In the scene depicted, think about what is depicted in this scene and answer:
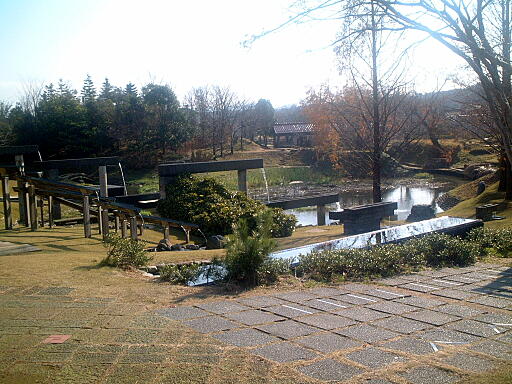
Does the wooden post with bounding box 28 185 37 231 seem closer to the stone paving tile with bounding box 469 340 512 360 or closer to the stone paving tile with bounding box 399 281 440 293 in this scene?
the stone paving tile with bounding box 399 281 440 293

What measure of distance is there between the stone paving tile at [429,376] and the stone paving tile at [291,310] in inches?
64.1

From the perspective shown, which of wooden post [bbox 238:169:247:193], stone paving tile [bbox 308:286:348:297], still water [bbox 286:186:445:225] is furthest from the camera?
still water [bbox 286:186:445:225]

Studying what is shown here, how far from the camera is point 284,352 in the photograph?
4.00 meters

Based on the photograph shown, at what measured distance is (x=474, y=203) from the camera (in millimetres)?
20562

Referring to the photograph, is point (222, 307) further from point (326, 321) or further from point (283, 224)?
point (283, 224)

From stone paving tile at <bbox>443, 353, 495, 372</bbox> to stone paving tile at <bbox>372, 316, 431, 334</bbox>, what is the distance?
2.17 ft

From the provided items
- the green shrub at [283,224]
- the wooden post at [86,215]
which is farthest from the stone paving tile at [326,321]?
the green shrub at [283,224]

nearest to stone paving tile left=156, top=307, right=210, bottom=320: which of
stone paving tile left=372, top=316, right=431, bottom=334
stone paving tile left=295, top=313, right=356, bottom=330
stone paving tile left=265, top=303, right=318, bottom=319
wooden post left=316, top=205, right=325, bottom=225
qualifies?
stone paving tile left=265, top=303, right=318, bottom=319

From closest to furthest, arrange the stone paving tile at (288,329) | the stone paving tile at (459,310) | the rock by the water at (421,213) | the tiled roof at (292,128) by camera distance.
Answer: the stone paving tile at (288,329)
the stone paving tile at (459,310)
the rock by the water at (421,213)
the tiled roof at (292,128)

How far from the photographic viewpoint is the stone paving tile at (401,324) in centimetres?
459

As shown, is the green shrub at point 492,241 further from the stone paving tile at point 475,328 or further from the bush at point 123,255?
the bush at point 123,255

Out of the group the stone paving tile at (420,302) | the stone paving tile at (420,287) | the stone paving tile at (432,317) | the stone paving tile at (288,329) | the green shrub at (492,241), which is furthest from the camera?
the green shrub at (492,241)

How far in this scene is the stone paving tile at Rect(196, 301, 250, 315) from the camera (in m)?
5.33

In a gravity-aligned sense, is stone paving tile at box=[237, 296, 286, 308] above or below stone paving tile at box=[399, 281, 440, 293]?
above
